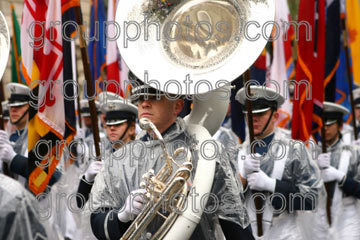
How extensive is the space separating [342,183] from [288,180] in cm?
169

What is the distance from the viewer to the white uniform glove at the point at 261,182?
19.5 ft

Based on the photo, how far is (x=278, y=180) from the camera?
6035 millimetres

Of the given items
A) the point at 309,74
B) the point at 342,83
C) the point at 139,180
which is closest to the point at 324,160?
the point at 309,74

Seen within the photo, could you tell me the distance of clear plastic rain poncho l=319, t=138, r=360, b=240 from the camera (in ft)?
25.3

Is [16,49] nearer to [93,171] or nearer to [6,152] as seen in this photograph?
[6,152]

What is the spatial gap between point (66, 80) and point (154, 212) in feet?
8.68

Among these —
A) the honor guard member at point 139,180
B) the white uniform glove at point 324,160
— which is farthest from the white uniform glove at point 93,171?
the white uniform glove at point 324,160

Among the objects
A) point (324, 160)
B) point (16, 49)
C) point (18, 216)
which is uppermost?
point (18, 216)

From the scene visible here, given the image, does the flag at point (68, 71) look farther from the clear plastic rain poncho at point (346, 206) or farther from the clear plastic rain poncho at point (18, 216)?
the clear plastic rain poncho at point (18, 216)

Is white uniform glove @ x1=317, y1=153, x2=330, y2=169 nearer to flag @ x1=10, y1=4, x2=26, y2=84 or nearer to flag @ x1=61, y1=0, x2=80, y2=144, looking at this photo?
flag @ x1=61, y1=0, x2=80, y2=144

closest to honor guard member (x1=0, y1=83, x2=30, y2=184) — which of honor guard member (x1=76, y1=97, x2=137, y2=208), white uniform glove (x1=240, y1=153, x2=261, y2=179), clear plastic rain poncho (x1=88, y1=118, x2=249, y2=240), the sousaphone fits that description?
honor guard member (x1=76, y1=97, x2=137, y2=208)

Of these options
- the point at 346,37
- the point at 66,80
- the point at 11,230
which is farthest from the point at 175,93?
the point at 346,37

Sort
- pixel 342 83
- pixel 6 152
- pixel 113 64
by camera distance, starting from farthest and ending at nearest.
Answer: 1. pixel 342 83
2. pixel 113 64
3. pixel 6 152

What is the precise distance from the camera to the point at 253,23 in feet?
13.6
